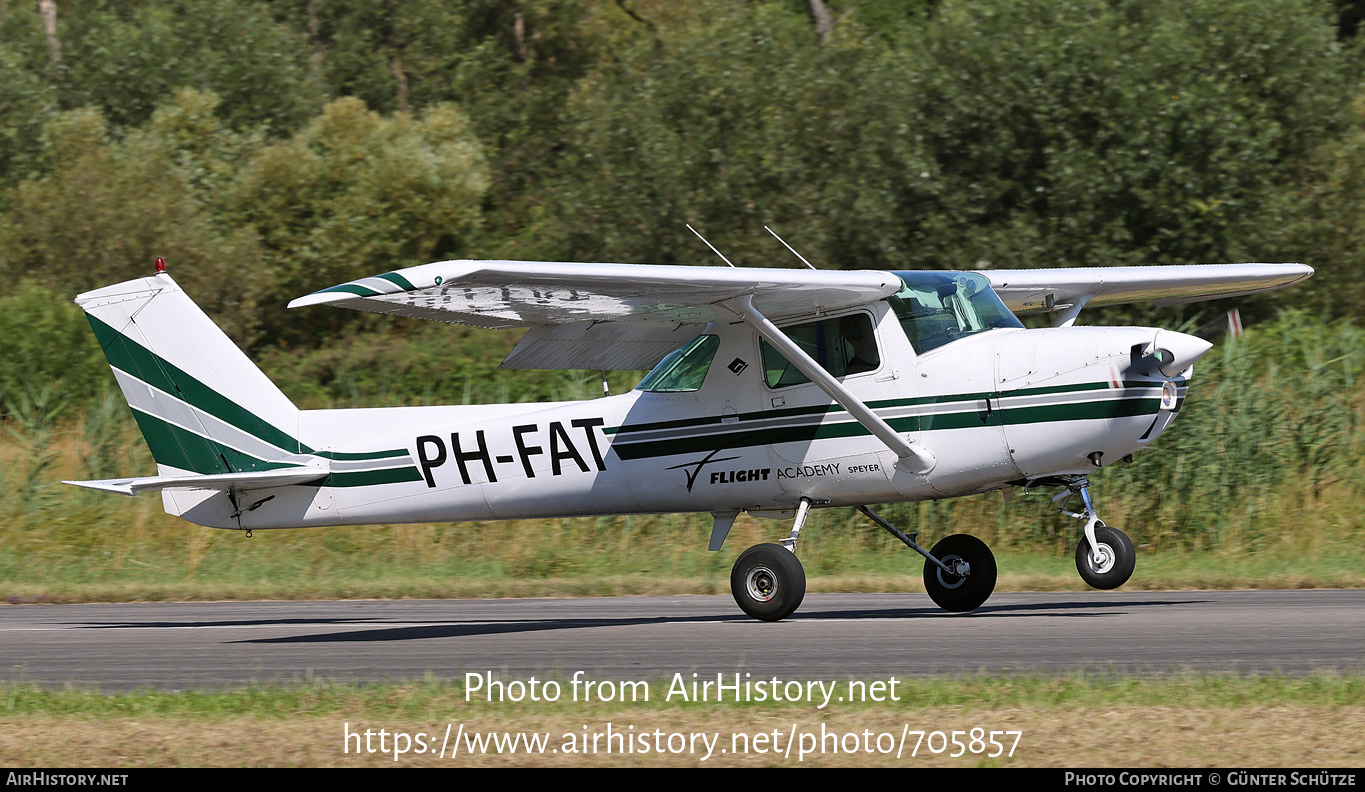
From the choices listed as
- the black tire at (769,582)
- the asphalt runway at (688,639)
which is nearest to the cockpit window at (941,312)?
the black tire at (769,582)

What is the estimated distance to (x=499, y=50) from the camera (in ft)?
145

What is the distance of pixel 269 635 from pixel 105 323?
3.18 metres

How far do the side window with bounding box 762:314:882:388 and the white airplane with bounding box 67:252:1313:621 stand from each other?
2cm

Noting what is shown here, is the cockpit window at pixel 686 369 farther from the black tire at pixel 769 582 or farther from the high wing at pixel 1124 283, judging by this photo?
the high wing at pixel 1124 283

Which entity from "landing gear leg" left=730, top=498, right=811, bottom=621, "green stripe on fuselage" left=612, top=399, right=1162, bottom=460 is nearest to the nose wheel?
"green stripe on fuselage" left=612, top=399, right=1162, bottom=460

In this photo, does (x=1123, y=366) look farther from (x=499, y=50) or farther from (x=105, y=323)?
(x=499, y=50)

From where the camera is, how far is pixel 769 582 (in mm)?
10805

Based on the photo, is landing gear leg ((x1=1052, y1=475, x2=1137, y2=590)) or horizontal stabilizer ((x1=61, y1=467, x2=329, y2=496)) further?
horizontal stabilizer ((x1=61, y1=467, x2=329, y2=496))

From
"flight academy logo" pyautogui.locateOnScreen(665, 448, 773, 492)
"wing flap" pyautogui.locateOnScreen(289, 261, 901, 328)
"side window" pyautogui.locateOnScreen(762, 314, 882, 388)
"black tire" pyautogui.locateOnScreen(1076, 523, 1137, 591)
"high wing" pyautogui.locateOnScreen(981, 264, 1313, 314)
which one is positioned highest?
"high wing" pyautogui.locateOnScreen(981, 264, 1313, 314)

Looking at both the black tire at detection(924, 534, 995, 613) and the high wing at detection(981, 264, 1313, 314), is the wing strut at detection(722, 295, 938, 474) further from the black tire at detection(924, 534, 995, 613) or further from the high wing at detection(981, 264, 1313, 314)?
the high wing at detection(981, 264, 1313, 314)

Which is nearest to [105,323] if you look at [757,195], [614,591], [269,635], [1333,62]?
[269,635]

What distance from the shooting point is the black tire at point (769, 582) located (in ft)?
35.0

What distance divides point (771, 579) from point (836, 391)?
1.48 meters

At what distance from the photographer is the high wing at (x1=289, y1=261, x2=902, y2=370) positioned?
8945 mm
